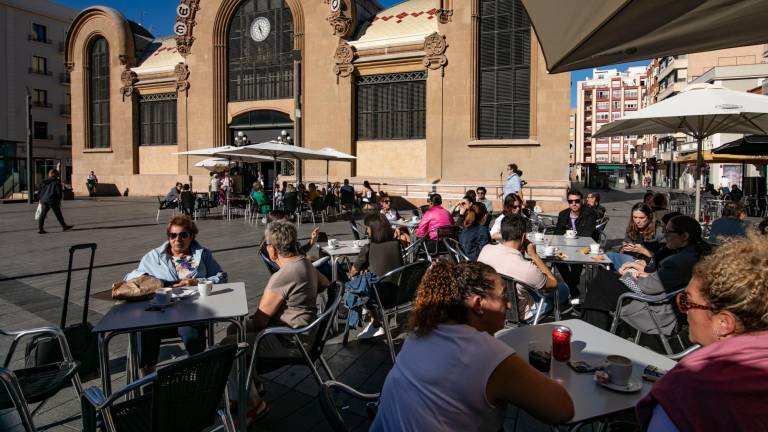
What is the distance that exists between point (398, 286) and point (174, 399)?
2477 millimetres

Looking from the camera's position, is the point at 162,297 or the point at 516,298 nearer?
the point at 162,297

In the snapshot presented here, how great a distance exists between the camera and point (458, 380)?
1695 millimetres

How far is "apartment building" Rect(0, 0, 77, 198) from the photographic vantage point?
1688 inches

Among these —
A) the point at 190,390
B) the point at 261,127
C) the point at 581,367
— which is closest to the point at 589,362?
the point at 581,367

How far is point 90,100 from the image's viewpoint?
30.0 metres

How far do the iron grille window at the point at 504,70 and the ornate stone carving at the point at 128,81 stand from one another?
19986 mm

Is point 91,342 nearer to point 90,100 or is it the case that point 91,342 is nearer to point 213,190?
point 213,190

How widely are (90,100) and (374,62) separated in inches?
754

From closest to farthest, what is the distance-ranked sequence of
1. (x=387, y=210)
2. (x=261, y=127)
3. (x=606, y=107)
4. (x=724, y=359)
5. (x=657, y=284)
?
(x=724, y=359), (x=657, y=284), (x=387, y=210), (x=261, y=127), (x=606, y=107)

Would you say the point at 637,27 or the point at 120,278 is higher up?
the point at 637,27

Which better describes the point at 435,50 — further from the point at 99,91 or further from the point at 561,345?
the point at 99,91

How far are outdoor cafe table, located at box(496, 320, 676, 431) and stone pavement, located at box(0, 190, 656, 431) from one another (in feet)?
2.66

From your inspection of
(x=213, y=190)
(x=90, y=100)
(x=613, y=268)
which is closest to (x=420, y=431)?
(x=613, y=268)

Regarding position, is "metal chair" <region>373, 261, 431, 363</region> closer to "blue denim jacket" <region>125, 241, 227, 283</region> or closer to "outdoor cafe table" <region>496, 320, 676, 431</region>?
"blue denim jacket" <region>125, 241, 227, 283</region>
